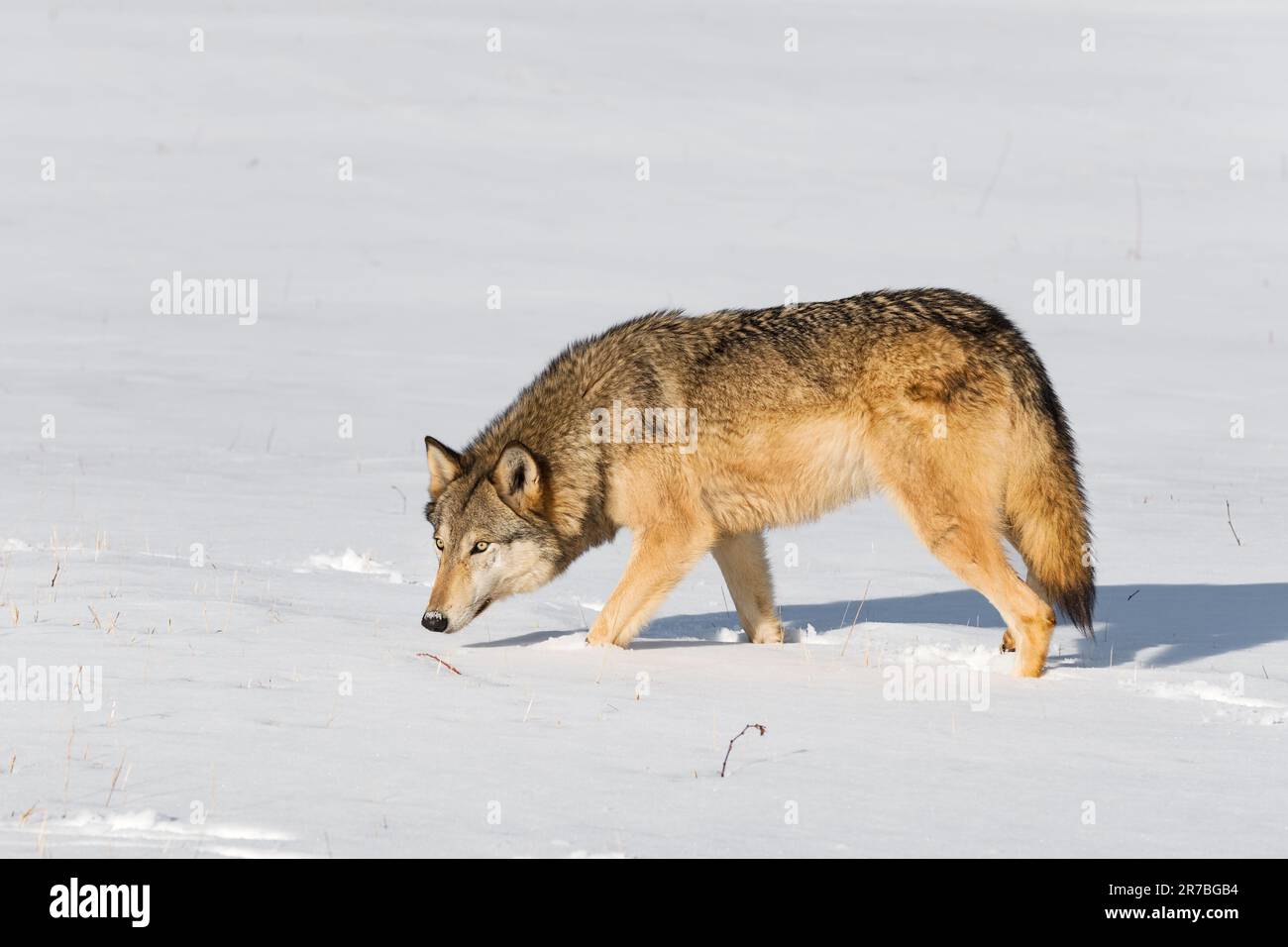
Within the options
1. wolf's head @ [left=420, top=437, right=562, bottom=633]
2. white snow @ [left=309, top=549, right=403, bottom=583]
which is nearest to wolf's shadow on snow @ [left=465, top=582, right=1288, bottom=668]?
wolf's head @ [left=420, top=437, right=562, bottom=633]

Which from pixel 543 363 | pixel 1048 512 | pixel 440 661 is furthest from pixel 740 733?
pixel 543 363

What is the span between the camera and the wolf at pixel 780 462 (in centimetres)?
763

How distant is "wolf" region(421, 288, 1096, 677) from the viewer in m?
A: 7.63

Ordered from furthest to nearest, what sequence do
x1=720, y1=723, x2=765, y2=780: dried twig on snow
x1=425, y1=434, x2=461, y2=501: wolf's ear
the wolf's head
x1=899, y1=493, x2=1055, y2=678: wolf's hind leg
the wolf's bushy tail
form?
x1=425, y1=434, x2=461, y2=501: wolf's ear
the wolf's head
the wolf's bushy tail
x1=899, y1=493, x2=1055, y2=678: wolf's hind leg
x1=720, y1=723, x2=765, y2=780: dried twig on snow

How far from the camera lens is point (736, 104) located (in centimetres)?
3253

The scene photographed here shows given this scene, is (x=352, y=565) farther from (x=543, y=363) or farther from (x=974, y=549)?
(x=543, y=363)

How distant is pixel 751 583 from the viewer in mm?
8484

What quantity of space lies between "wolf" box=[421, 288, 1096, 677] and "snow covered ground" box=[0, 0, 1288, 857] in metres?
0.40

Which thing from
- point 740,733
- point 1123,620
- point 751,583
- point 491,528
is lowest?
point 740,733

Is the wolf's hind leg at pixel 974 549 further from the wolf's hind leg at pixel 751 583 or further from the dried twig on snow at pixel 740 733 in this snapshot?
the dried twig on snow at pixel 740 733

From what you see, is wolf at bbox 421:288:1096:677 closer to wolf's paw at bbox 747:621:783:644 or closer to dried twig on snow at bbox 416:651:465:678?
wolf's paw at bbox 747:621:783:644

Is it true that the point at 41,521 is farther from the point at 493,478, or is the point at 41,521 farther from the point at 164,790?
the point at 164,790

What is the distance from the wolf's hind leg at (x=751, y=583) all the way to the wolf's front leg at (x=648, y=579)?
546 mm

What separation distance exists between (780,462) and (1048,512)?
1.34 metres
